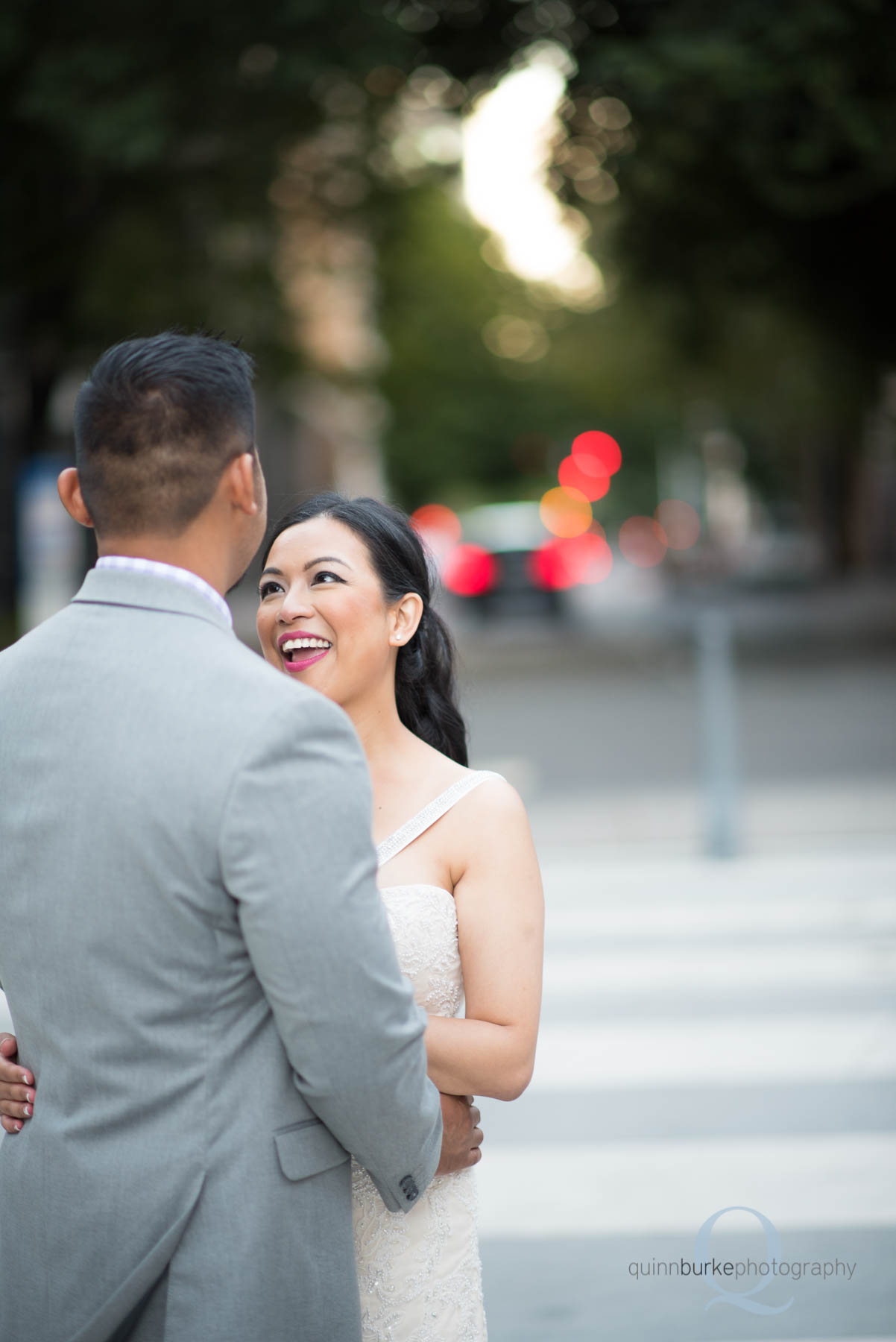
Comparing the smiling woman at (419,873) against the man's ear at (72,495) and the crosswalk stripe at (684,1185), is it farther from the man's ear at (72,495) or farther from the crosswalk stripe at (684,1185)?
the crosswalk stripe at (684,1185)

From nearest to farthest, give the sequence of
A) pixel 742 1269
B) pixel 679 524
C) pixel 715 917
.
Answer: pixel 742 1269 < pixel 715 917 < pixel 679 524

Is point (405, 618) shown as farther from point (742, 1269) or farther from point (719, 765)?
point (719, 765)

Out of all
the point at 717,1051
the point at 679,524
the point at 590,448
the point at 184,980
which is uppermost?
the point at 590,448

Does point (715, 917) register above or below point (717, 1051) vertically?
above

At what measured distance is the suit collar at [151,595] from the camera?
177 centimetres

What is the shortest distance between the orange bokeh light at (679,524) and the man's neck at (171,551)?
51.5m

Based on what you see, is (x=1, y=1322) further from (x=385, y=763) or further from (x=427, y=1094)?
(x=385, y=763)

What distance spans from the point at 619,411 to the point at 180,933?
117 ft

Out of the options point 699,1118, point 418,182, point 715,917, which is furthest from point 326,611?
point 418,182

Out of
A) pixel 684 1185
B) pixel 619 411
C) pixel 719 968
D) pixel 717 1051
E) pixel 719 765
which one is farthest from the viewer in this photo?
pixel 619 411

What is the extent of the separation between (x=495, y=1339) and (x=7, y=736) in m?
2.39

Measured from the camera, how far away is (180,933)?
1.68 metres

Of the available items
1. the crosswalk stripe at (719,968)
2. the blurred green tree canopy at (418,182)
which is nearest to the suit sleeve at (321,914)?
the crosswalk stripe at (719,968)

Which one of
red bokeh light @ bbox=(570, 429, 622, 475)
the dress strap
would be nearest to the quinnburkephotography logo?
the dress strap
